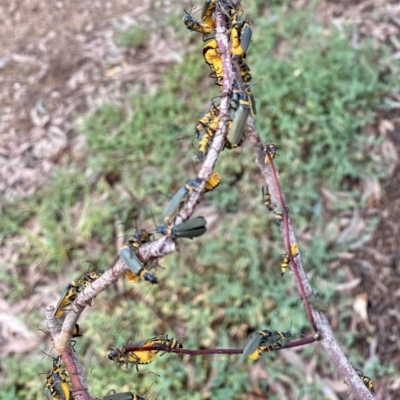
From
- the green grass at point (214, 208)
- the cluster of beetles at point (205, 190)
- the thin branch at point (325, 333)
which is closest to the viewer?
the cluster of beetles at point (205, 190)

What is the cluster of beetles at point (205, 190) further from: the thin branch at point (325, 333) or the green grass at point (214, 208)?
the green grass at point (214, 208)

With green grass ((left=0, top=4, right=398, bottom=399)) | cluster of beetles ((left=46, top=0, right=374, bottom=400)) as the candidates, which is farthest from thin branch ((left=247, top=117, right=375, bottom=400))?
green grass ((left=0, top=4, right=398, bottom=399))

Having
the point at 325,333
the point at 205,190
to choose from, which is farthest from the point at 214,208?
the point at 205,190

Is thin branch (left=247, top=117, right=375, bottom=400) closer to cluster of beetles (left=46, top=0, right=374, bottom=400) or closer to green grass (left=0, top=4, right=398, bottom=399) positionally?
cluster of beetles (left=46, top=0, right=374, bottom=400)

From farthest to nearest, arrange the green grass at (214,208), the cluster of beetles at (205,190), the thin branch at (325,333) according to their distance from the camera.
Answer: the green grass at (214,208) → the thin branch at (325,333) → the cluster of beetles at (205,190)

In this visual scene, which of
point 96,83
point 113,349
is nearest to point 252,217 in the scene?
point 96,83

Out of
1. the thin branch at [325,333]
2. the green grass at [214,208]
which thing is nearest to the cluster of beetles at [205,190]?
the thin branch at [325,333]

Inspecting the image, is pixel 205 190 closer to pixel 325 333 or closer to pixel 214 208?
pixel 325 333

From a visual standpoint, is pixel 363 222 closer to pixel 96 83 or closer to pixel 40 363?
pixel 40 363
